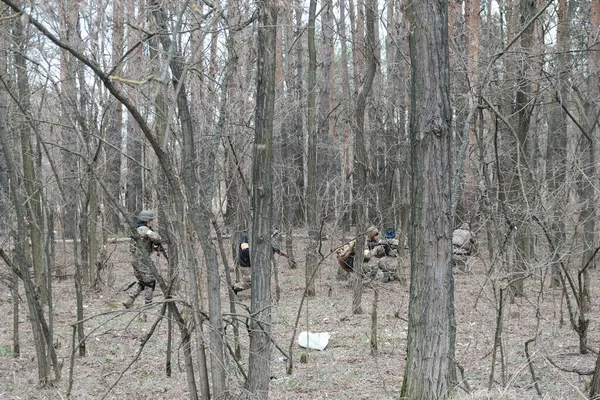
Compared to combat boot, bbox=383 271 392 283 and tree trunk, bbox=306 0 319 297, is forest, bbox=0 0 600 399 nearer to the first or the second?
tree trunk, bbox=306 0 319 297

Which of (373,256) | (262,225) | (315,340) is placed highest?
(262,225)

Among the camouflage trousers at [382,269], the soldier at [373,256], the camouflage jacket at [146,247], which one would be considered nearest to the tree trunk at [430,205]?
the camouflage jacket at [146,247]

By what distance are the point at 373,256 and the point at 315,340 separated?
6314 millimetres

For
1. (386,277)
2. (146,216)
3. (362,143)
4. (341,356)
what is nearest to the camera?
(341,356)

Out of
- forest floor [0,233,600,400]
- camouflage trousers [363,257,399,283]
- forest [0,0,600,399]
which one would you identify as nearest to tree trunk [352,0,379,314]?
forest [0,0,600,399]

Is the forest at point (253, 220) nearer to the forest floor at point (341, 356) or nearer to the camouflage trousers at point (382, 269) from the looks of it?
the forest floor at point (341, 356)

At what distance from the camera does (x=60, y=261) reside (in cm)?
1781

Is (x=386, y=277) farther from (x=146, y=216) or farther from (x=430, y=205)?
(x=430, y=205)

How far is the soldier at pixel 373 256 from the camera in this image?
46.9ft

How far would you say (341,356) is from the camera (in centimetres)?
895

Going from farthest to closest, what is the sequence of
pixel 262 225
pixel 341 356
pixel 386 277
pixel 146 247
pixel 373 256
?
pixel 373 256 < pixel 386 277 < pixel 146 247 < pixel 341 356 < pixel 262 225

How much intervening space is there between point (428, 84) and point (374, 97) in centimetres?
1165

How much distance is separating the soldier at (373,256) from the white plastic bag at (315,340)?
4.38 metres

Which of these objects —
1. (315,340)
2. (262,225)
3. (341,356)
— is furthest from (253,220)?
(315,340)
